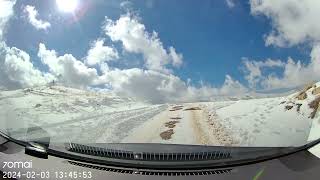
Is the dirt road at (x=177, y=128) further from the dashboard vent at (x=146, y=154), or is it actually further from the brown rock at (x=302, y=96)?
the brown rock at (x=302, y=96)

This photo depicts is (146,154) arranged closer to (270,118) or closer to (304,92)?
(270,118)

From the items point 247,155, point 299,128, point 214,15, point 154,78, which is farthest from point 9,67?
point 299,128

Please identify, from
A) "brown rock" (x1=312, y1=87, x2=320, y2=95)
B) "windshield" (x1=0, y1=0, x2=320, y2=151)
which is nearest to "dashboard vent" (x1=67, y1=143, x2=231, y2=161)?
"windshield" (x1=0, y1=0, x2=320, y2=151)

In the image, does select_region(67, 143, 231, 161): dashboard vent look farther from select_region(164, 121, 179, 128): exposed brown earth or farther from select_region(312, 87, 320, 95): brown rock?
select_region(312, 87, 320, 95): brown rock

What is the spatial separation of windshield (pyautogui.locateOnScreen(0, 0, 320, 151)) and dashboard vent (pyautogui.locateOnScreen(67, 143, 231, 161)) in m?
0.10

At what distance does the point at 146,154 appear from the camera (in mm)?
3240

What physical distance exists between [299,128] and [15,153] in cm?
263

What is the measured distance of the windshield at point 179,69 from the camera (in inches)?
104

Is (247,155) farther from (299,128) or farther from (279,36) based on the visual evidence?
(279,36)

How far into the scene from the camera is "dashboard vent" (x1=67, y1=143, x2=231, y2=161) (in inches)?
122

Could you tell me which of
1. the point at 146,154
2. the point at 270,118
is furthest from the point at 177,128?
the point at 270,118

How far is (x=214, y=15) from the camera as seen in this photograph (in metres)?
2.69

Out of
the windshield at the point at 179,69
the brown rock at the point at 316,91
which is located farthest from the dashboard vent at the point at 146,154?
the brown rock at the point at 316,91

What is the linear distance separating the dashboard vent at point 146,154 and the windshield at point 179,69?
0.10 meters
